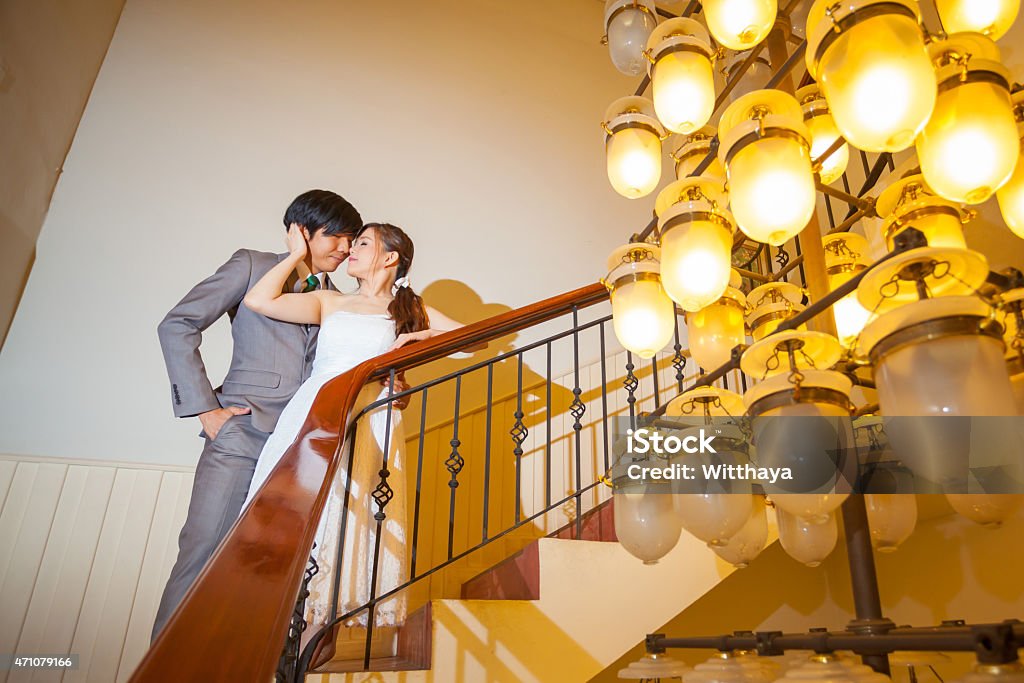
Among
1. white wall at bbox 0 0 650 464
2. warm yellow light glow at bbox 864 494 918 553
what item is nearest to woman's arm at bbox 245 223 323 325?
white wall at bbox 0 0 650 464

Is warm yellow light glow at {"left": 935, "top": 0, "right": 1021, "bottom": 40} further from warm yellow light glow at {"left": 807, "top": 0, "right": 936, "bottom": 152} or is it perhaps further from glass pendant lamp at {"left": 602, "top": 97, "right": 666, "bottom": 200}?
glass pendant lamp at {"left": 602, "top": 97, "right": 666, "bottom": 200}

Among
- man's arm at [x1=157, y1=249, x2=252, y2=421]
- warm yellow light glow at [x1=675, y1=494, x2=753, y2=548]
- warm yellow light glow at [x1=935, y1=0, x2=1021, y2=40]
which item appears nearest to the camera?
warm yellow light glow at [x1=675, y1=494, x2=753, y2=548]

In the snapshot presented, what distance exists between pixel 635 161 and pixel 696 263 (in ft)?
1.71

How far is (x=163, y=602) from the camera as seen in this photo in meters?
2.49

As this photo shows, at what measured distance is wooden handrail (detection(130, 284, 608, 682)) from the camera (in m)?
0.74

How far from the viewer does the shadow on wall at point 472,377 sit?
370cm

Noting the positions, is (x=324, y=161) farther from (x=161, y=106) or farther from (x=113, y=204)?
(x=113, y=204)

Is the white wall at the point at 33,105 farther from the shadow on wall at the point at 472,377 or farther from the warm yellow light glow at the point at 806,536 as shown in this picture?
the warm yellow light glow at the point at 806,536

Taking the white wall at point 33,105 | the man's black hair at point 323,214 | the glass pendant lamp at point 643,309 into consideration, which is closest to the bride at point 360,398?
the man's black hair at point 323,214

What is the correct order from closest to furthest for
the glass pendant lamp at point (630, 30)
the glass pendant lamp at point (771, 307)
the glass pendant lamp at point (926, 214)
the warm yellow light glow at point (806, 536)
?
the warm yellow light glow at point (806, 536) → the glass pendant lamp at point (926, 214) → the glass pendant lamp at point (771, 307) → the glass pendant lamp at point (630, 30)

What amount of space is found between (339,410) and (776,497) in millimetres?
1218

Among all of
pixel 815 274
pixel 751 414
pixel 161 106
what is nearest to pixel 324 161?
pixel 161 106

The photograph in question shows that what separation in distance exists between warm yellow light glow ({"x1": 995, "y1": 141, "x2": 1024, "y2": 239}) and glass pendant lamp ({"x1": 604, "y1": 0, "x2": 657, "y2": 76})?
3.21 ft

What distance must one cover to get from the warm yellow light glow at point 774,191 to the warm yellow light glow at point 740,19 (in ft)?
1.22
